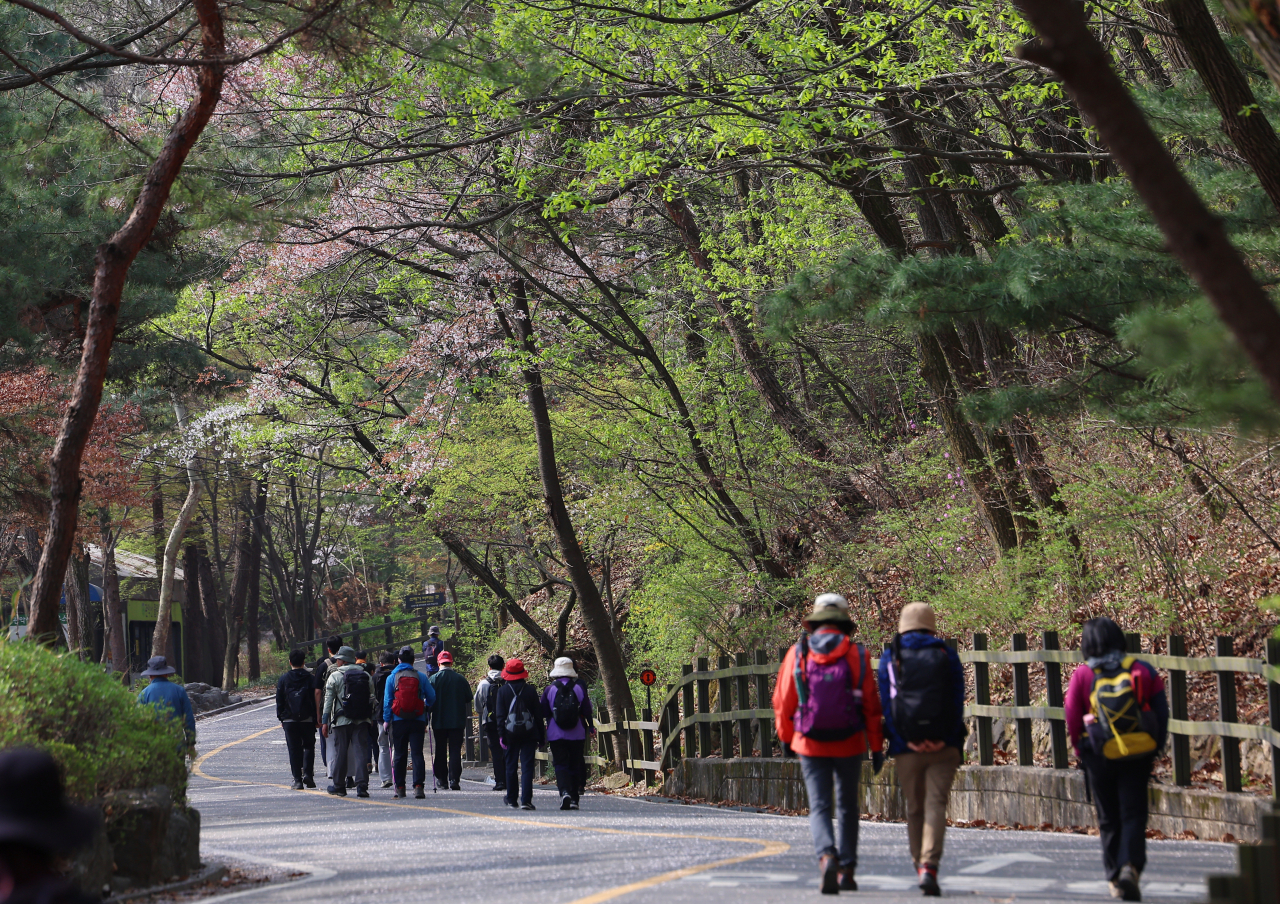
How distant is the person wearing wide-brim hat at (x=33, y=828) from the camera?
9.81ft

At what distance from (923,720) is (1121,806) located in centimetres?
111

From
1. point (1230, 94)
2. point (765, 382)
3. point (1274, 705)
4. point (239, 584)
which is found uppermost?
point (765, 382)

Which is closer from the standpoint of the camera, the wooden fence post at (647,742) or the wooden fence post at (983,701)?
the wooden fence post at (983,701)

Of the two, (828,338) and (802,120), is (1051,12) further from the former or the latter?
(828,338)

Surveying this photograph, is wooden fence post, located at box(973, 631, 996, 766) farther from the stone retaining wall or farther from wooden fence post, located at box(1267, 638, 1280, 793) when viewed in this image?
wooden fence post, located at box(1267, 638, 1280, 793)

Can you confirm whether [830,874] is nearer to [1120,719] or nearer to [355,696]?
[1120,719]

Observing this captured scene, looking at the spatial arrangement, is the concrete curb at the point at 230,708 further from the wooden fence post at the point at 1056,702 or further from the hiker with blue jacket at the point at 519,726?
the wooden fence post at the point at 1056,702

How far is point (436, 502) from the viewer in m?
22.8

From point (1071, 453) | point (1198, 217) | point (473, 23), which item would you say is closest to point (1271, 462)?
point (1071, 453)

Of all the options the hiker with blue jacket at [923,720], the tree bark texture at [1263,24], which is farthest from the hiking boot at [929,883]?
the tree bark texture at [1263,24]

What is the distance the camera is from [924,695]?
711 centimetres

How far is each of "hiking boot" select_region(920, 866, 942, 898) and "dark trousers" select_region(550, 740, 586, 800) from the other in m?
7.25

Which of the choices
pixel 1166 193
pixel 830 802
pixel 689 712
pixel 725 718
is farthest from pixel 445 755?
pixel 1166 193

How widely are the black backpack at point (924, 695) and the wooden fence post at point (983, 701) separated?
13.6ft
